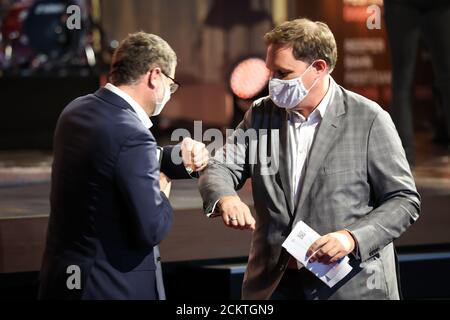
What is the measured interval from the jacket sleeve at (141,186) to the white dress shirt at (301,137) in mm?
431

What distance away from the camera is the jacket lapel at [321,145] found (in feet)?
8.67

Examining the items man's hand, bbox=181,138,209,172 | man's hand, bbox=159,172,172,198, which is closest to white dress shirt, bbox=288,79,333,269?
man's hand, bbox=181,138,209,172

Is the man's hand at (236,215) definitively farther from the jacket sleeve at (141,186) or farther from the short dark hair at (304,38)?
the short dark hair at (304,38)

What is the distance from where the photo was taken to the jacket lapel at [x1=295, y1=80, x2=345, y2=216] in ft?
8.67

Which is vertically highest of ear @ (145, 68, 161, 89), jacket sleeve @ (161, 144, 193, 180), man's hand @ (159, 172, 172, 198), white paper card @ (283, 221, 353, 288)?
ear @ (145, 68, 161, 89)

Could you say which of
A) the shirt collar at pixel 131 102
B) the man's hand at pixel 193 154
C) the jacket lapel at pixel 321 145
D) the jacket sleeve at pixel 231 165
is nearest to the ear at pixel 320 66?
the jacket lapel at pixel 321 145

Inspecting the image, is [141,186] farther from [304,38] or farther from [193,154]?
[304,38]

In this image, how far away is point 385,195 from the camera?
262 cm

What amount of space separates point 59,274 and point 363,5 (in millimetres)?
5860

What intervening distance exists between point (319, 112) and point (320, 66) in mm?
136

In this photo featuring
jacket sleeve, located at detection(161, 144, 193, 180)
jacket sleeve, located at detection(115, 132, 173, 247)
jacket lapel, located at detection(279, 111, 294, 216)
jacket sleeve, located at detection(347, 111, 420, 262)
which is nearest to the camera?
jacket sleeve, located at detection(115, 132, 173, 247)

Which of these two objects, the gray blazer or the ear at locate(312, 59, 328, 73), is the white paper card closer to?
the gray blazer

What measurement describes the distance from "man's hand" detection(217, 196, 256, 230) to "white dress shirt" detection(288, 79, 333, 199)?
0.21 meters
